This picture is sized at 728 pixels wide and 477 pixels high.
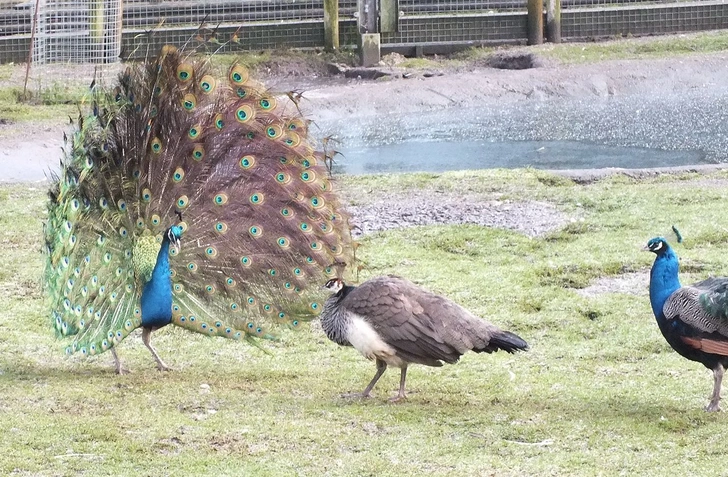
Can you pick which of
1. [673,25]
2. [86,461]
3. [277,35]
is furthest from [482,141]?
[86,461]

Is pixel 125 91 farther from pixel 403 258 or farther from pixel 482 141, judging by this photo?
pixel 482 141

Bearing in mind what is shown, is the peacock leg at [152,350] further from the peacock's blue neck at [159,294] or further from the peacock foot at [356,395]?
the peacock foot at [356,395]

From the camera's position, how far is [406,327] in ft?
21.9

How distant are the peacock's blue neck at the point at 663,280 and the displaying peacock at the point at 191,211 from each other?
7.19 ft

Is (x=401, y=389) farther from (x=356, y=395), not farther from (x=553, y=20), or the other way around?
(x=553, y=20)

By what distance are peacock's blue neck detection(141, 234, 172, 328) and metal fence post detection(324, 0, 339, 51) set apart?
40.6ft

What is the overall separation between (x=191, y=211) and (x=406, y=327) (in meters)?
1.82

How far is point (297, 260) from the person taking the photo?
25.5 feet

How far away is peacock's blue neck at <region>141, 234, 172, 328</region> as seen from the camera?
7.09 meters

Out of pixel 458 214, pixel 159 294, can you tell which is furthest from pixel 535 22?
pixel 159 294

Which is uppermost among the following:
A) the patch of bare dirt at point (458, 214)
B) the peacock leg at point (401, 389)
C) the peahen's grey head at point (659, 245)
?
the peahen's grey head at point (659, 245)

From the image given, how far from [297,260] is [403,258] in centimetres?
242

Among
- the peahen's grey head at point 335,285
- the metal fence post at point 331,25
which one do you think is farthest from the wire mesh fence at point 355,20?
the peahen's grey head at point 335,285

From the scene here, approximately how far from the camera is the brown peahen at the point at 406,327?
261 inches
